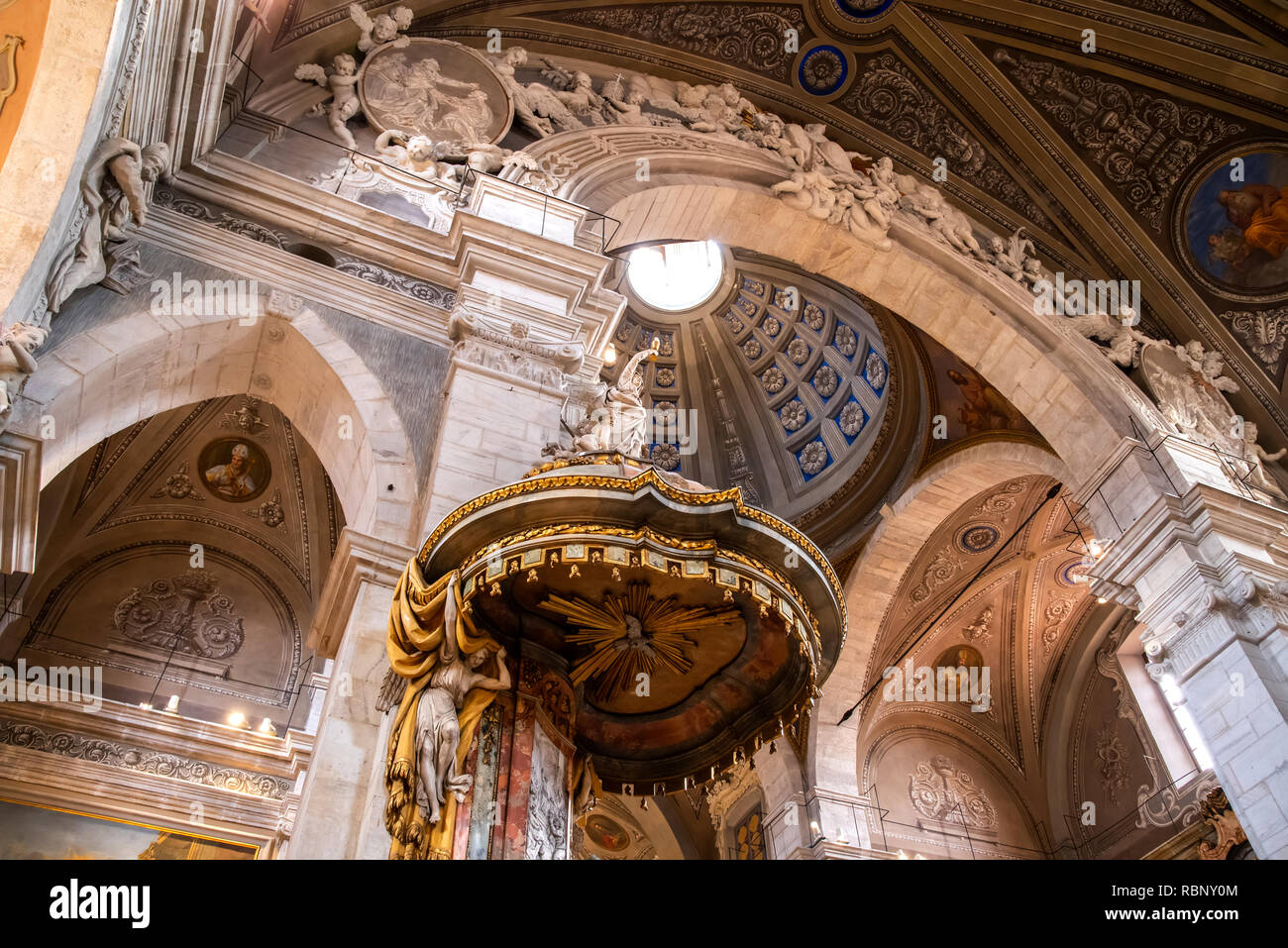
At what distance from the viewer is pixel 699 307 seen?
15617mm

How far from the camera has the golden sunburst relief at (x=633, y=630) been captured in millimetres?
4160

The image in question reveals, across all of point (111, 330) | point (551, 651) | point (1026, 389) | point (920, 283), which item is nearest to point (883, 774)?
point (1026, 389)

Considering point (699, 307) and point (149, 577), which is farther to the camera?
point (699, 307)

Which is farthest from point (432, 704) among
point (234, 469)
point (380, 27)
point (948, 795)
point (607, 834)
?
point (948, 795)

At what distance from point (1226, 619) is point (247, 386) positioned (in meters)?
7.10

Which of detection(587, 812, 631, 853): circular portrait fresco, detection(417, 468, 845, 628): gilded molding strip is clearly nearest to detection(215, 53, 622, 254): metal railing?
detection(417, 468, 845, 628): gilded molding strip

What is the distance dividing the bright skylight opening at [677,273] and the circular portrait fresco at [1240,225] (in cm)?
697
